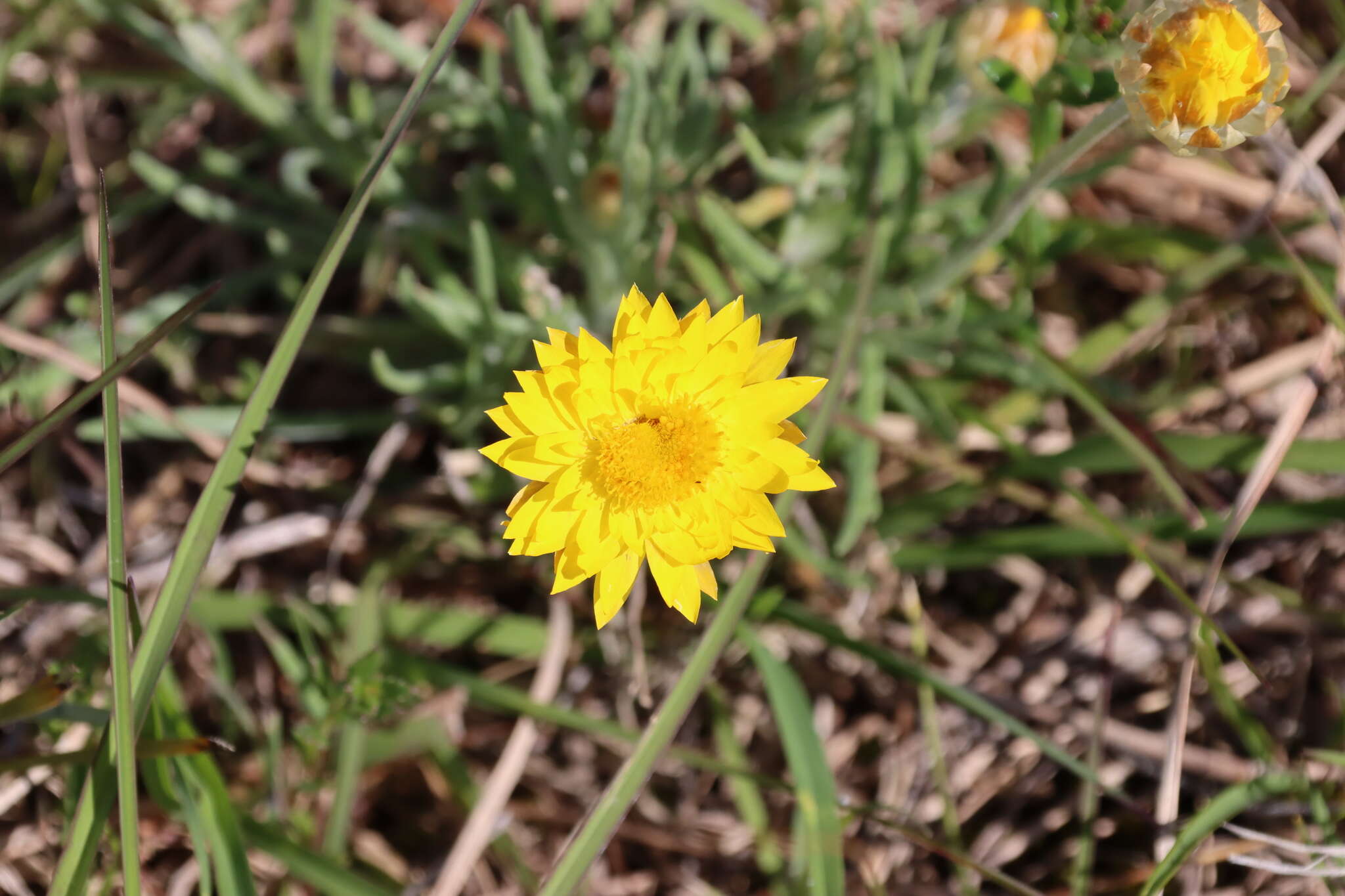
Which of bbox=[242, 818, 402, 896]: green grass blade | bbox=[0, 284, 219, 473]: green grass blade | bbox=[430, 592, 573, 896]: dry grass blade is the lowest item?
bbox=[430, 592, 573, 896]: dry grass blade

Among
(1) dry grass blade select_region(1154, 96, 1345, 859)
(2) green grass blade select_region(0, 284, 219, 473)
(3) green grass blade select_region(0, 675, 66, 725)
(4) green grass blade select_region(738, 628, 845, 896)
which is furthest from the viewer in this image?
(1) dry grass blade select_region(1154, 96, 1345, 859)

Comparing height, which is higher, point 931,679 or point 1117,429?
point 1117,429

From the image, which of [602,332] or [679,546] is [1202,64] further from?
[602,332]

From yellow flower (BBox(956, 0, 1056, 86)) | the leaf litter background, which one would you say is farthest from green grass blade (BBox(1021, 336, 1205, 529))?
yellow flower (BBox(956, 0, 1056, 86))

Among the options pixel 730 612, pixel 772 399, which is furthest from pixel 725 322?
pixel 730 612

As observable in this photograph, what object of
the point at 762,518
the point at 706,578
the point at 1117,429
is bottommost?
the point at 1117,429

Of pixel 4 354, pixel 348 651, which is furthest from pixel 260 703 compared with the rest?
pixel 4 354

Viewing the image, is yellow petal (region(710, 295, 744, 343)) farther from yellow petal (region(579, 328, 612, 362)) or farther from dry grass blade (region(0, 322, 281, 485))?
dry grass blade (region(0, 322, 281, 485))

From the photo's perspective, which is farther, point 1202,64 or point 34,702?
point 34,702
